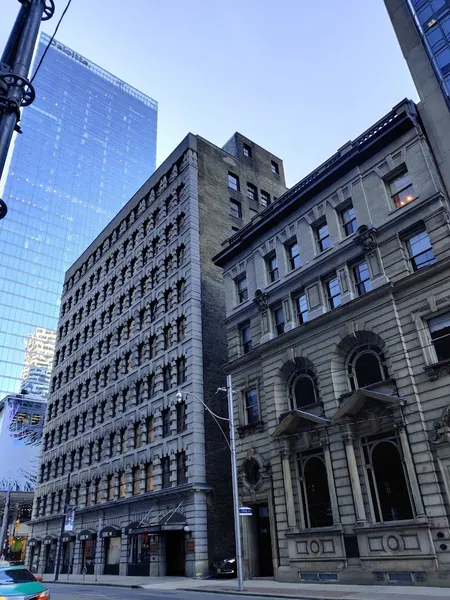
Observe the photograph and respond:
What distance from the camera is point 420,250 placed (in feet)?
74.2

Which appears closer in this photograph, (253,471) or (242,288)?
(253,471)

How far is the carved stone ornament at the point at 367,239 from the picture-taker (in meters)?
24.1

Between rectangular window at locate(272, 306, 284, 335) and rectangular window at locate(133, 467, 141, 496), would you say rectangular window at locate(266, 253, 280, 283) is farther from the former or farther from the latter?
rectangular window at locate(133, 467, 141, 496)

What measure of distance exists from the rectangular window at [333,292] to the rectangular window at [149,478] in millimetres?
19920

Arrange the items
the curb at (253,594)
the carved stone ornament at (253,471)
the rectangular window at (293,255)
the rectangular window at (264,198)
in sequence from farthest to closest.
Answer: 1. the rectangular window at (264,198)
2. the rectangular window at (293,255)
3. the carved stone ornament at (253,471)
4. the curb at (253,594)

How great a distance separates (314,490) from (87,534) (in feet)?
83.3

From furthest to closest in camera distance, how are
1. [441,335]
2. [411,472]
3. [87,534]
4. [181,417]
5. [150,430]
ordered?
[87,534] < [150,430] < [181,417] < [441,335] < [411,472]

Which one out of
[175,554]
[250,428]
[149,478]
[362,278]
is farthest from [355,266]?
[175,554]

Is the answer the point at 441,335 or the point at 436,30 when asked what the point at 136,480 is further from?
the point at 436,30

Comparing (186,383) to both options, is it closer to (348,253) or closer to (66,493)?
(348,253)

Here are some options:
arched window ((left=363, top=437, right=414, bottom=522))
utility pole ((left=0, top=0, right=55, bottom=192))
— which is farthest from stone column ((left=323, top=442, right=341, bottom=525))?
utility pole ((left=0, top=0, right=55, bottom=192))

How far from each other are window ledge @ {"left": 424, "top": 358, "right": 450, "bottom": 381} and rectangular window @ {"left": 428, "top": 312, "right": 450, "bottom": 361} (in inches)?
13.6

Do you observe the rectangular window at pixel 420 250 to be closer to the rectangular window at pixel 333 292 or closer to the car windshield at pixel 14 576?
the rectangular window at pixel 333 292

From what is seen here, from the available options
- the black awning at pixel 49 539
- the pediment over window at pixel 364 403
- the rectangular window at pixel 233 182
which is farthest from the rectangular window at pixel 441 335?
the black awning at pixel 49 539
